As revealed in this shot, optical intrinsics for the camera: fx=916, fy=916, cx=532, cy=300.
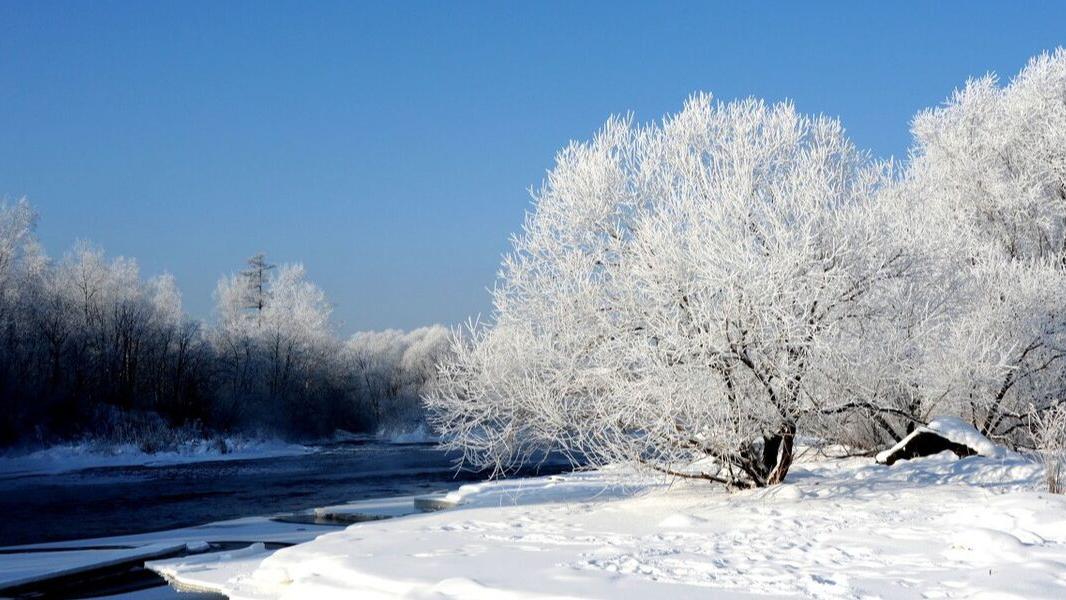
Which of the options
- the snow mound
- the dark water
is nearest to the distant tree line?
the dark water

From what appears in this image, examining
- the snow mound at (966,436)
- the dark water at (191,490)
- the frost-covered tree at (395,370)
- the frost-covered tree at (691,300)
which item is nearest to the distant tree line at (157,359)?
the frost-covered tree at (395,370)

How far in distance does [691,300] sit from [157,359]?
39.4m

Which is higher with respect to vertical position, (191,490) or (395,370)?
(395,370)

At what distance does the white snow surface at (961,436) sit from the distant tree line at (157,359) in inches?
1149

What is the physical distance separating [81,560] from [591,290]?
7.25m

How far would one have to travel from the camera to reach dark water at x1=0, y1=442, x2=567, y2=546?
1630cm

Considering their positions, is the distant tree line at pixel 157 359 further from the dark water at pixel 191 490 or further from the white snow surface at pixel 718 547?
the white snow surface at pixel 718 547

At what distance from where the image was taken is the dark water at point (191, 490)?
16.3m

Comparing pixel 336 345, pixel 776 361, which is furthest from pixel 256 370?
pixel 776 361

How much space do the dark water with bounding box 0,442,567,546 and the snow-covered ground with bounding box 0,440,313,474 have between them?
171 centimetres

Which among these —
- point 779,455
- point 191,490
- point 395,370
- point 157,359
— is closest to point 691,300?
point 779,455

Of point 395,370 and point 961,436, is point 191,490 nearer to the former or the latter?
point 961,436

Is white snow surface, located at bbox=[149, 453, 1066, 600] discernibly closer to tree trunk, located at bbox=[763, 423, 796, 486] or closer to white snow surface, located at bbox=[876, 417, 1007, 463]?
white snow surface, located at bbox=[876, 417, 1007, 463]

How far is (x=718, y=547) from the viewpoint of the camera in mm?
8539
